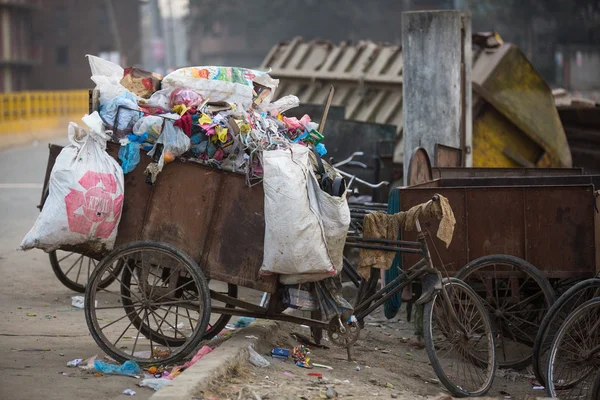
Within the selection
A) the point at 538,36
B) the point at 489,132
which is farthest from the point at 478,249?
the point at 538,36

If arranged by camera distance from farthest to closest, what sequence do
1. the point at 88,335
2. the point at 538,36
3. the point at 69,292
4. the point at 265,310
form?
the point at 538,36 < the point at 69,292 < the point at 88,335 < the point at 265,310

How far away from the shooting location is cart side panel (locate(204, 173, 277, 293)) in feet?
17.8

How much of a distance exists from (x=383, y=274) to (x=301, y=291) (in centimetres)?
131

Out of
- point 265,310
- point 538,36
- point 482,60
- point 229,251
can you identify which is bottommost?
point 265,310

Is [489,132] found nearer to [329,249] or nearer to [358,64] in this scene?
[358,64]

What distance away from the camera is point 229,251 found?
5.48 m

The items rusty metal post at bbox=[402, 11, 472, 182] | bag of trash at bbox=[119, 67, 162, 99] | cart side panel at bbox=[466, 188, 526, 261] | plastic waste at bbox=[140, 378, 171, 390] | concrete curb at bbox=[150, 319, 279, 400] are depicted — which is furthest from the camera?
rusty metal post at bbox=[402, 11, 472, 182]

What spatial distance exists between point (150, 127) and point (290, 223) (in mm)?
1107

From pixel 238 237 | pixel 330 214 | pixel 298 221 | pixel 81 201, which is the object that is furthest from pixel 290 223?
pixel 81 201

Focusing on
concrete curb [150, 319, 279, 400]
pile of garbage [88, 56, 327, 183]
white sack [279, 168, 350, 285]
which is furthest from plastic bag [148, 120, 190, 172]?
concrete curb [150, 319, 279, 400]

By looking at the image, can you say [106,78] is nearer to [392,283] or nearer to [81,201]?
[81,201]

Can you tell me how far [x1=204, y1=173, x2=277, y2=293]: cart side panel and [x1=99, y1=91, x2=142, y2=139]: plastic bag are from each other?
72cm

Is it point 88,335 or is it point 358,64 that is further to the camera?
point 358,64

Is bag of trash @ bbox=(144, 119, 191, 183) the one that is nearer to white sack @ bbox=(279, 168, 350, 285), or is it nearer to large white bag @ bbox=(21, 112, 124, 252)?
large white bag @ bbox=(21, 112, 124, 252)
